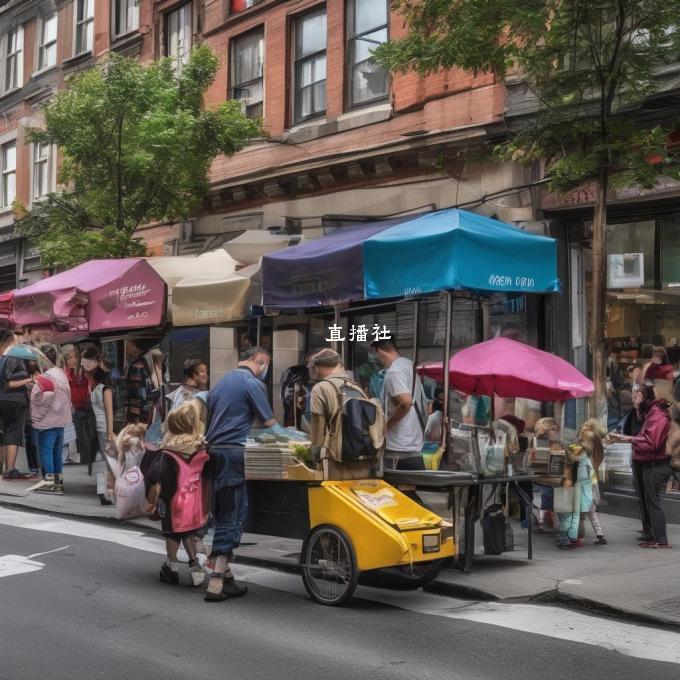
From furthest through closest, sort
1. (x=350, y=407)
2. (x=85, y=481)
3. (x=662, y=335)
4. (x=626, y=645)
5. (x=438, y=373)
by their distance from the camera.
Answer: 1. (x=85, y=481)
2. (x=662, y=335)
3. (x=438, y=373)
4. (x=350, y=407)
5. (x=626, y=645)

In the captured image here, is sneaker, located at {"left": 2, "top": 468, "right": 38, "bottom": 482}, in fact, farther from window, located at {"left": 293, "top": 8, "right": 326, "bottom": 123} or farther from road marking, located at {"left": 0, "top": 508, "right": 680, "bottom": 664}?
window, located at {"left": 293, "top": 8, "right": 326, "bottom": 123}

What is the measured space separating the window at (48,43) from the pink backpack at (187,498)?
2056 cm

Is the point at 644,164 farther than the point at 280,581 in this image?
Yes

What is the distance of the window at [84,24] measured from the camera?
1008 inches

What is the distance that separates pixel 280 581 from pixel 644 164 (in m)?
5.14

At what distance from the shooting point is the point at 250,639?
691 cm

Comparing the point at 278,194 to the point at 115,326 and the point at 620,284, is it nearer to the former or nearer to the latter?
the point at 115,326

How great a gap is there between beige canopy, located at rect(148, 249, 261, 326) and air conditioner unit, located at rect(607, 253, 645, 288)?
447cm

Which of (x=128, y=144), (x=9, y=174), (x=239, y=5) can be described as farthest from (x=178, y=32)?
(x=9, y=174)

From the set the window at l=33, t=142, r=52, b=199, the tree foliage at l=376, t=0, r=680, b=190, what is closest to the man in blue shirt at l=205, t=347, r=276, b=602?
the tree foliage at l=376, t=0, r=680, b=190

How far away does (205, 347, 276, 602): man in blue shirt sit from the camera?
325 inches

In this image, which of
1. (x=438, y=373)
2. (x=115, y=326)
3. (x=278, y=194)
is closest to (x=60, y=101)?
(x=278, y=194)

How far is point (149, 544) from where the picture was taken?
10711 millimetres

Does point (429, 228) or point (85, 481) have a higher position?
point (429, 228)
